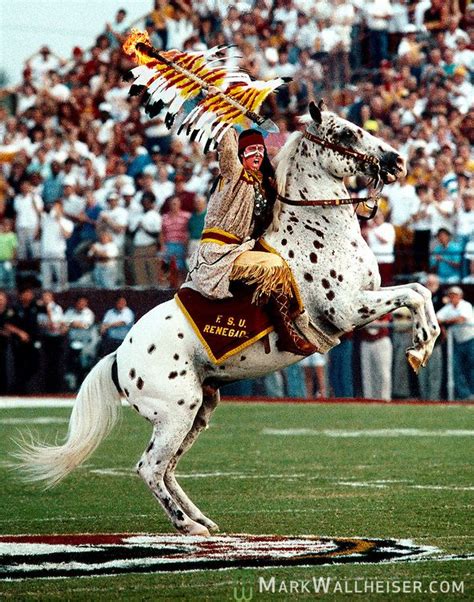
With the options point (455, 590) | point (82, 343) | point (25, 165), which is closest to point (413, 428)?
point (82, 343)

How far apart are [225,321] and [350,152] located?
1.37 m

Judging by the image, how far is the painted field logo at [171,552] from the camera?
7262mm

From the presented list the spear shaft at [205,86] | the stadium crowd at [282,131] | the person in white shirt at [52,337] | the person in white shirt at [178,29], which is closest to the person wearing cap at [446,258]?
the stadium crowd at [282,131]

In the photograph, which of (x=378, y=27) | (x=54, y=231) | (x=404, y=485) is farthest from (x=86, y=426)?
(x=378, y=27)

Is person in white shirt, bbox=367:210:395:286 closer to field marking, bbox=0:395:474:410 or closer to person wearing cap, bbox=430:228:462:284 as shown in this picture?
person wearing cap, bbox=430:228:462:284

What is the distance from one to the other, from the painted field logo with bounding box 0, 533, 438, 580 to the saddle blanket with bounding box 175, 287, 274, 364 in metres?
1.10

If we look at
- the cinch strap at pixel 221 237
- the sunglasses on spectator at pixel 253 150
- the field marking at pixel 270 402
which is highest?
the sunglasses on spectator at pixel 253 150

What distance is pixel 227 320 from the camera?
8633 millimetres

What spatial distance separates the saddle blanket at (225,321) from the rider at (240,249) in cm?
6

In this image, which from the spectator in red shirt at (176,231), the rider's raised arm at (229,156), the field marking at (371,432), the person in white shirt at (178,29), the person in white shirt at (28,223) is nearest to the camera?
the rider's raised arm at (229,156)

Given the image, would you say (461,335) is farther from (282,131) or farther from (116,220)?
(116,220)

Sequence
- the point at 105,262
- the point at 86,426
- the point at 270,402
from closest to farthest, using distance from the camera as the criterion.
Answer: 1. the point at 86,426
2. the point at 270,402
3. the point at 105,262

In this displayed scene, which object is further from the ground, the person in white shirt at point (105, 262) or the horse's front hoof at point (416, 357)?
the horse's front hoof at point (416, 357)

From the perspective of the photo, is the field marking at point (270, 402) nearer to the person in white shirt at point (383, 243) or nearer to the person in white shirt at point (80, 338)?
the person in white shirt at point (80, 338)
